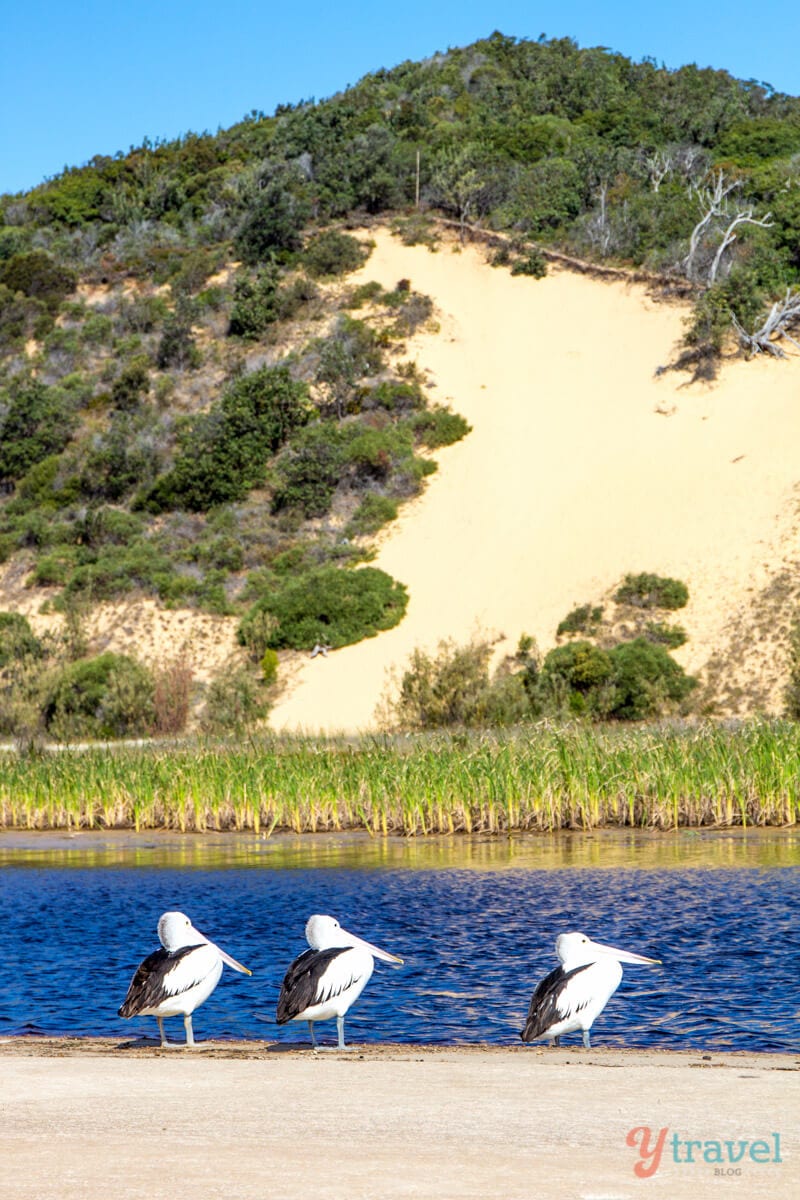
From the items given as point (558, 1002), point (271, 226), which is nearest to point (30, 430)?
point (271, 226)

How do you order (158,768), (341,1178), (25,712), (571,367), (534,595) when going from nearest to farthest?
1. (341,1178)
2. (158,768)
3. (25,712)
4. (534,595)
5. (571,367)

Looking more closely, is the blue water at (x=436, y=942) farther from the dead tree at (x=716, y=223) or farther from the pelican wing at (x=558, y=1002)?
the dead tree at (x=716, y=223)

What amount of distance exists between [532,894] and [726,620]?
30758 millimetres

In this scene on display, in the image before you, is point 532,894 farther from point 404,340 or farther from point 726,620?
point 404,340

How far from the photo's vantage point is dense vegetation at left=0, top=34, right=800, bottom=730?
54312 millimetres

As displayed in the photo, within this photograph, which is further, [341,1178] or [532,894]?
[532,894]

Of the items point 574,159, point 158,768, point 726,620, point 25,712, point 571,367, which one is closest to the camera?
point 158,768

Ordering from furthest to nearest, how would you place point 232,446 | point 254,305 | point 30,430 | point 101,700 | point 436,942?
point 254,305, point 30,430, point 232,446, point 101,700, point 436,942

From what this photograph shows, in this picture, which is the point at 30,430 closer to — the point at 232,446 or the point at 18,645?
the point at 232,446

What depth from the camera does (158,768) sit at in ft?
82.3

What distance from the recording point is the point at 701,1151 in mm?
6215

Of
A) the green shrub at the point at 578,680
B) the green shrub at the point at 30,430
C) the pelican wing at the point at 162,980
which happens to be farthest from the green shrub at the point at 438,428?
the pelican wing at the point at 162,980

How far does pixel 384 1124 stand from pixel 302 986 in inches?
97.8

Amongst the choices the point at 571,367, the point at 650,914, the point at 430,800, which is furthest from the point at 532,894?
the point at 571,367
